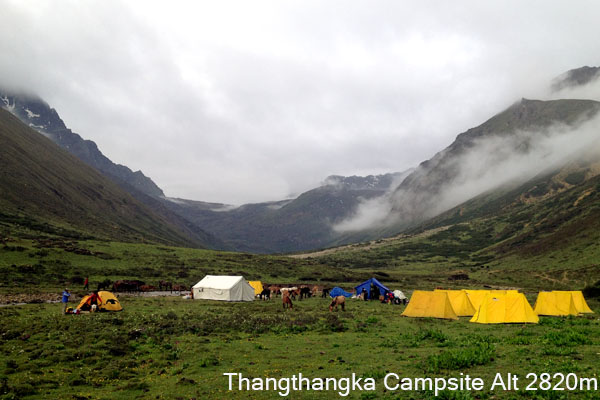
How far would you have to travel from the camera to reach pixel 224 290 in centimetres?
4694

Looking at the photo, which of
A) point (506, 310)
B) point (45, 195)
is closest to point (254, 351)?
point (506, 310)

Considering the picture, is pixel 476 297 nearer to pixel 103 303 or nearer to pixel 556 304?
pixel 556 304

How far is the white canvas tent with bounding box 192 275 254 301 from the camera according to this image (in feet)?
154

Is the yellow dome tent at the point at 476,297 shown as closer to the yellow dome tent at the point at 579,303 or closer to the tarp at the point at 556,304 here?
the tarp at the point at 556,304

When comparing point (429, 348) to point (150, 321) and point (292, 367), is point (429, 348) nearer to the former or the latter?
point (292, 367)

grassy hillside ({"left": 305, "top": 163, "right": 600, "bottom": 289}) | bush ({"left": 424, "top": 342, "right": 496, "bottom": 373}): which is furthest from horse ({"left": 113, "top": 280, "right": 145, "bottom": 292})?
grassy hillside ({"left": 305, "top": 163, "right": 600, "bottom": 289})

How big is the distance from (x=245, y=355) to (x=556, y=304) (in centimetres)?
2853

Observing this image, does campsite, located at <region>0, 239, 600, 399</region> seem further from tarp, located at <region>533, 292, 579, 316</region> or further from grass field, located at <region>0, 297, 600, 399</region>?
tarp, located at <region>533, 292, 579, 316</region>

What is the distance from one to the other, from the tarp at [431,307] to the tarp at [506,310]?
3.26 m

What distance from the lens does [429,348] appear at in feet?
58.4

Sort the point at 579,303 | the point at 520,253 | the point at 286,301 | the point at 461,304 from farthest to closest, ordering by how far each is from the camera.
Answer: the point at 520,253
the point at 286,301
the point at 461,304
the point at 579,303

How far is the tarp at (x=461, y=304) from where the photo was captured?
107ft

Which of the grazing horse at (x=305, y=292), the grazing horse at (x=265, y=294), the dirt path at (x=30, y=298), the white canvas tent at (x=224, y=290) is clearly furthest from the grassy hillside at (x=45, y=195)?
the grazing horse at (x=305, y=292)

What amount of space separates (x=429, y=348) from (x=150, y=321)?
19510 millimetres
